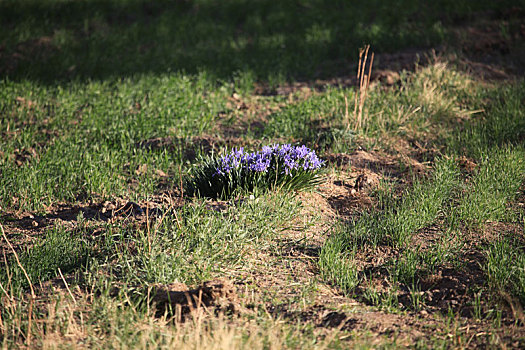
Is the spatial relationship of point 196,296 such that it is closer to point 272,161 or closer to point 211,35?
point 272,161

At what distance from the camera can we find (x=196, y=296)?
9.75ft

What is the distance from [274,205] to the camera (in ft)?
13.1

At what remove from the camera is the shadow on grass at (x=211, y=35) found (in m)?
8.29

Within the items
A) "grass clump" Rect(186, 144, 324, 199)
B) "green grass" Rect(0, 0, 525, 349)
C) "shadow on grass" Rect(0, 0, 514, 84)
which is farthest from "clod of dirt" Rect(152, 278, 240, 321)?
"shadow on grass" Rect(0, 0, 514, 84)

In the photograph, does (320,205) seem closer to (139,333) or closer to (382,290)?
(382,290)

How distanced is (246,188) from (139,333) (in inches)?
64.9

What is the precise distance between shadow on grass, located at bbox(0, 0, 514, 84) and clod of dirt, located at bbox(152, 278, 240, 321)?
5066mm

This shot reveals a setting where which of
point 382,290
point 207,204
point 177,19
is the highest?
point 177,19

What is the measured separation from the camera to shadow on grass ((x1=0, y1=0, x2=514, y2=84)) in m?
8.29

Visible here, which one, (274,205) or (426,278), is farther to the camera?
(274,205)

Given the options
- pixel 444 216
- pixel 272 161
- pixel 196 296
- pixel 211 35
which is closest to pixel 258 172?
pixel 272 161

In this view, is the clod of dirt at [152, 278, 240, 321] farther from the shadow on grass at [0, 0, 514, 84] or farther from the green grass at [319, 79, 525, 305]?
the shadow on grass at [0, 0, 514, 84]

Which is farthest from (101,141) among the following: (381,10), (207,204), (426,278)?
(381,10)

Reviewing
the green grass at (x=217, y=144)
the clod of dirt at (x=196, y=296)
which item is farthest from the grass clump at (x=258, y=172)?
the clod of dirt at (x=196, y=296)
